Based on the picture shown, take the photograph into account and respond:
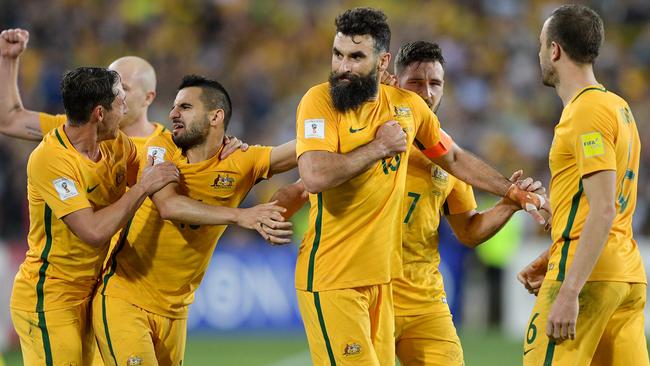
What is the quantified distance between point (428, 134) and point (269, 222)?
114cm

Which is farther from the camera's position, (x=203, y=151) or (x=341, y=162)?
(x=203, y=151)

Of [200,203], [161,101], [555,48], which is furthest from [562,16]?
[161,101]

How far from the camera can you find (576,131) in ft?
16.1

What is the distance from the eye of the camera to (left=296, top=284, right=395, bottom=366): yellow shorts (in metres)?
5.45

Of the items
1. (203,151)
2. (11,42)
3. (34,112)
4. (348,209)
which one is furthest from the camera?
(34,112)

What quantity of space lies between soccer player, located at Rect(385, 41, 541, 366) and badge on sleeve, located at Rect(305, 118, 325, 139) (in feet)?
3.20

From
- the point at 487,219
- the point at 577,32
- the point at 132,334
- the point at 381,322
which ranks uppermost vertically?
the point at 577,32

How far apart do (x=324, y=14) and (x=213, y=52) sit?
82.9 inches

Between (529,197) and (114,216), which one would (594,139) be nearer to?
(529,197)

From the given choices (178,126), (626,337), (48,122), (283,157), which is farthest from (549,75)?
(48,122)

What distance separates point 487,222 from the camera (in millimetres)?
6453

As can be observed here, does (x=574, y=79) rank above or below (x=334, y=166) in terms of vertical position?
above

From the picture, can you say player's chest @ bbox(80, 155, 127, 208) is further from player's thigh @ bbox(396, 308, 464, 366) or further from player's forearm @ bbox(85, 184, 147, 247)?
player's thigh @ bbox(396, 308, 464, 366)

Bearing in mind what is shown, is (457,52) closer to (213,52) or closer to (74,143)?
(213,52)
